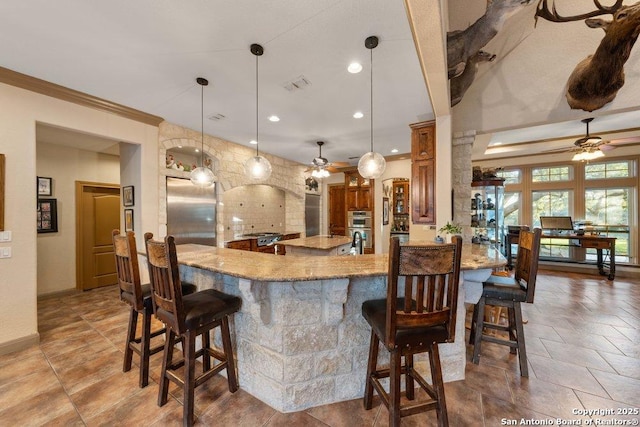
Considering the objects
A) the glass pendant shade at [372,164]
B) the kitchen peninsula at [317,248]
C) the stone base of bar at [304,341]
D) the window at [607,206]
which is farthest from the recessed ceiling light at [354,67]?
the window at [607,206]

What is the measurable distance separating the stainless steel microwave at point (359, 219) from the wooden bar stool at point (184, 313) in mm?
5710

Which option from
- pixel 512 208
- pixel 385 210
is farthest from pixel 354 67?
pixel 512 208

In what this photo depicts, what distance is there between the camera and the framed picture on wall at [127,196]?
3.72 metres

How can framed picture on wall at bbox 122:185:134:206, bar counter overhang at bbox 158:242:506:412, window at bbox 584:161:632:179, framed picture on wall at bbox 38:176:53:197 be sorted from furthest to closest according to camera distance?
window at bbox 584:161:632:179 < framed picture on wall at bbox 38:176:53:197 < framed picture on wall at bbox 122:185:134:206 < bar counter overhang at bbox 158:242:506:412

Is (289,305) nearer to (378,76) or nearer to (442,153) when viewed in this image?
(378,76)

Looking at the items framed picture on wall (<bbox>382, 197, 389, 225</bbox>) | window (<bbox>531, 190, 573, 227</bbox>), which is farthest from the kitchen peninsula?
window (<bbox>531, 190, 573, 227</bbox>)

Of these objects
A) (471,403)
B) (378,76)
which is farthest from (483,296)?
(378,76)

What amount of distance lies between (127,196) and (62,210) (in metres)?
1.63

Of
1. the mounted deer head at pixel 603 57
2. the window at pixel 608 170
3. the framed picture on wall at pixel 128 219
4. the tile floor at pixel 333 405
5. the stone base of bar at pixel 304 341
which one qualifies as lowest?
the tile floor at pixel 333 405

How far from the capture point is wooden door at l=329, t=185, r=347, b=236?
7839 mm

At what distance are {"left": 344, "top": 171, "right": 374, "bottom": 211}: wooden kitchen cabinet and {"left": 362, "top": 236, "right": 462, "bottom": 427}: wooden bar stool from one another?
19.2 ft

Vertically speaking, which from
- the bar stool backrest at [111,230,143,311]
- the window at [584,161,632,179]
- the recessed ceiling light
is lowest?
the bar stool backrest at [111,230,143,311]

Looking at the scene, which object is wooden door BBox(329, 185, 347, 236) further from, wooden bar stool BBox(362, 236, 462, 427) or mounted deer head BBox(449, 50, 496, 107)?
wooden bar stool BBox(362, 236, 462, 427)

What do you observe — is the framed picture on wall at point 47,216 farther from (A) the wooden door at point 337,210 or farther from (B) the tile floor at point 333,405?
(A) the wooden door at point 337,210
